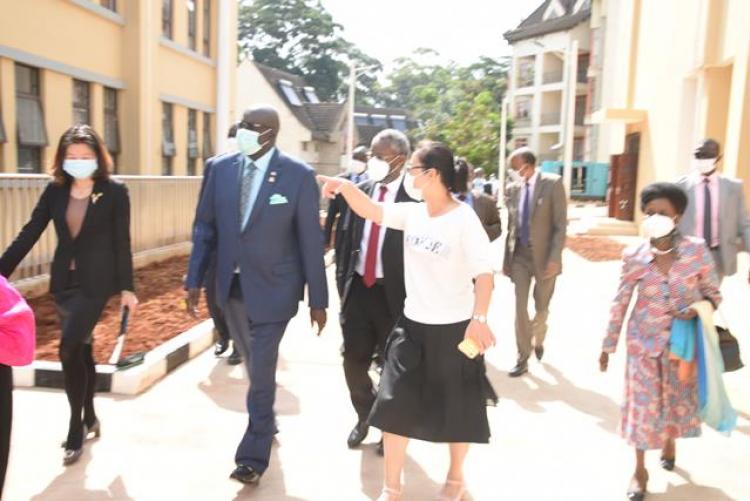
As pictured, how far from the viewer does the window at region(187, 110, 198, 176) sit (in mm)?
19375

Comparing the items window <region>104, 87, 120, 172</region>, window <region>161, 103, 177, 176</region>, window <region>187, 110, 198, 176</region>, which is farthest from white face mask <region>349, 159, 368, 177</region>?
window <region>187, 110, 198, 176</region>

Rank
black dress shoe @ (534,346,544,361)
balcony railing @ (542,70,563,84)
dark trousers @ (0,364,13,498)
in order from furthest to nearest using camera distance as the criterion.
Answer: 1. balcony railing @ (542,70,563,84)
2. black dress shoe @ (534,346,544,361)
3. dark trousers @ (0,364,13,498)

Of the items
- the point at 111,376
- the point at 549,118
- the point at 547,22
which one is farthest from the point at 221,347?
the point at 547,22

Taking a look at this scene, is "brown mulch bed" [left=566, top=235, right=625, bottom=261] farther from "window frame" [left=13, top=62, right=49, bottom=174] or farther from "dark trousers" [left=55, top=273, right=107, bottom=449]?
"dark trousers" [left=55, top=273, right=107, bottom=449]

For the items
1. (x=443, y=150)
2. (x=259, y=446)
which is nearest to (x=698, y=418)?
(x=443, y=150)

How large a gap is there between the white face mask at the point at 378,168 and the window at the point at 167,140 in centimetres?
1324

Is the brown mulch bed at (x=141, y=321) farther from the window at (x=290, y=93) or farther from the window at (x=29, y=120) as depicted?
the window at (x=290, y=93)

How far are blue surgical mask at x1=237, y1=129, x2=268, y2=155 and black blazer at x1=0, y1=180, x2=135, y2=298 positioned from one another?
0.90 m

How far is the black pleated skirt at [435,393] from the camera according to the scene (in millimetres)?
3744

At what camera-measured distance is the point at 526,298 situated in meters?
6.95

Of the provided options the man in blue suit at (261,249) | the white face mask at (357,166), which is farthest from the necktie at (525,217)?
the white face mask at (357,166)

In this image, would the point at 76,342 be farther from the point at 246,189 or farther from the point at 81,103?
the point at 81,103

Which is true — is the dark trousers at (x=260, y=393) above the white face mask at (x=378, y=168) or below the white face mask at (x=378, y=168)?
below

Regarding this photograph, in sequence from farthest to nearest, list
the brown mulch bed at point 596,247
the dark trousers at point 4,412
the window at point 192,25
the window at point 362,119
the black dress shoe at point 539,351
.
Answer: the window at point 362,119 < the window at point 192,25 < the brown mulch bed at point 596,247 < the black dress shoe at point 539,351 < the dark trousers at point 4,412
